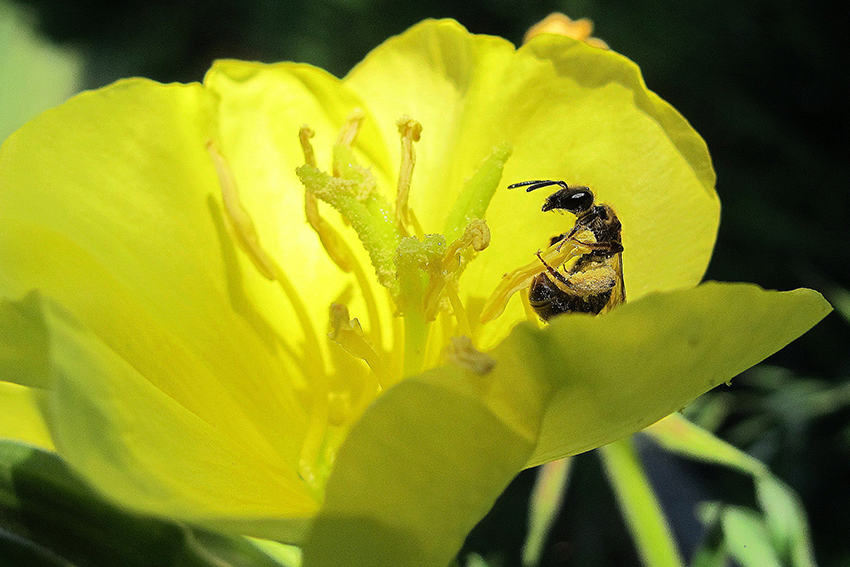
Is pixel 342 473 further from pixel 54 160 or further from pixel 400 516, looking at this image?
pixel 54 160

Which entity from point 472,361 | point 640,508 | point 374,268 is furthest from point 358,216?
point 640,508

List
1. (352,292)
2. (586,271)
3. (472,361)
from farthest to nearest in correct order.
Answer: (352,292) → (586,271) → (472,361)

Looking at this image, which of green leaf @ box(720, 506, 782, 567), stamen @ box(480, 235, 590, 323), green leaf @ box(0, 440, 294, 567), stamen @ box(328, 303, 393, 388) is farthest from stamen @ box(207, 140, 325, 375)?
green leaf @ box(720, 506, 782, 567)

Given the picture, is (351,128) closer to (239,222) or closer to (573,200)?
(239,222)

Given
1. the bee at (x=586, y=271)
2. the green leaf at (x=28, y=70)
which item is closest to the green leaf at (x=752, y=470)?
the bee at (x=586, y=271)

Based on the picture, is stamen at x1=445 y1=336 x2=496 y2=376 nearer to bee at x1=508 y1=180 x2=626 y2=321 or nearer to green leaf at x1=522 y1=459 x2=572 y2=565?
bee at x1=508 y1=180 x2=626 y2=321

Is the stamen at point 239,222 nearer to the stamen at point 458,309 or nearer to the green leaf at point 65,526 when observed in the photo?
the stamen at point 458,309
